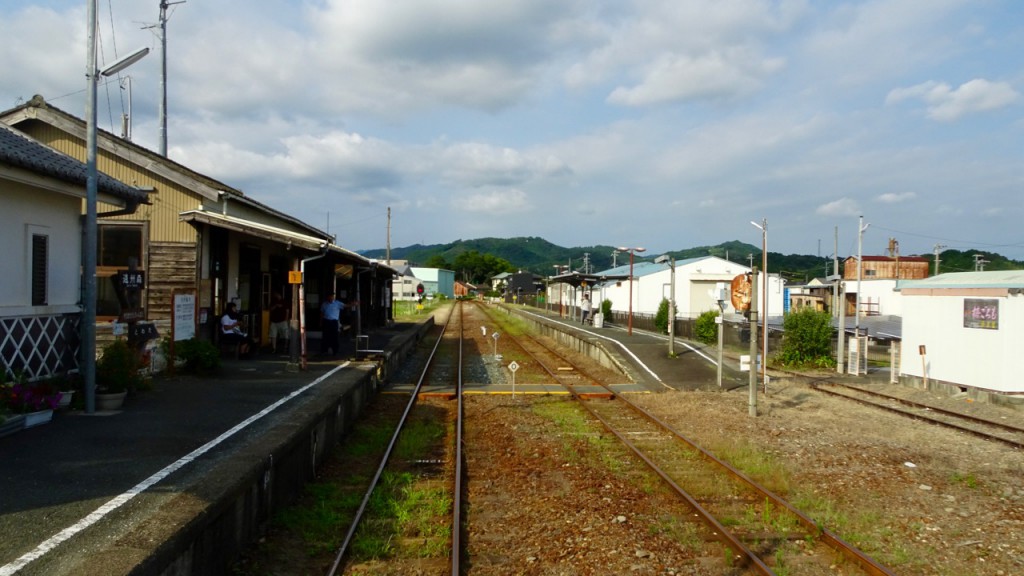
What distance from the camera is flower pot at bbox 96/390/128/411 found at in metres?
7.92

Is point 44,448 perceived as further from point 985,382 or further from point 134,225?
point 985,382

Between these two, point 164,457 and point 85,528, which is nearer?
point 85,528

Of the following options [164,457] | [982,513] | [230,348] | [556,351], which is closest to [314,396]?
[164,457]

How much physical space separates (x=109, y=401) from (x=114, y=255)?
19.0 ft

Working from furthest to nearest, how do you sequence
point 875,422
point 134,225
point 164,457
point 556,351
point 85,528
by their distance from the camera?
point 556,351 < point 134,225 < point 875,422 < point 164,457 < point 85,528

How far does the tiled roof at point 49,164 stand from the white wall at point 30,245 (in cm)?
40

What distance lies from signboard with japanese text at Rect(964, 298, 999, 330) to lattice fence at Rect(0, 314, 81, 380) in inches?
576

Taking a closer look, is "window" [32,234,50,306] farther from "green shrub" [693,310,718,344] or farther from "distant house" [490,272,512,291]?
"distant house" [490,272,512,291]

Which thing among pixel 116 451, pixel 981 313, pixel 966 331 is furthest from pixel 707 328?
pixel 116 451

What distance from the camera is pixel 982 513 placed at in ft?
21.3

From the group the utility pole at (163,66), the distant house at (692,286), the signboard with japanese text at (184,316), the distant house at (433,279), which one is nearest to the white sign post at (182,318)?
the signboard with japanese text at (184,316)

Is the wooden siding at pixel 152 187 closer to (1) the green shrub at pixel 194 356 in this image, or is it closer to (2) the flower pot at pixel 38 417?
(1) the green shrub at pixel 194 356

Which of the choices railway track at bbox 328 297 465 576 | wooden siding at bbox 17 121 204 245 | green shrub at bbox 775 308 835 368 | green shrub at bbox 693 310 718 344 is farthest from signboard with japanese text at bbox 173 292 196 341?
green shrub at bbox 693 310 718 344

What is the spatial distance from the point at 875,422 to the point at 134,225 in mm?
12853
